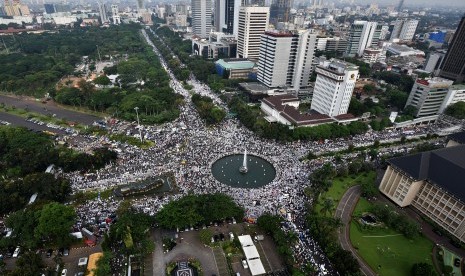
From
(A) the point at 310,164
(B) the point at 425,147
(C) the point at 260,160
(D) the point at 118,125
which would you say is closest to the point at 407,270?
(A) the point at 310,164

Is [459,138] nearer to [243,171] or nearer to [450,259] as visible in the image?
[450,259]

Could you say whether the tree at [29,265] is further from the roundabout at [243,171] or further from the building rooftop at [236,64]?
the building rooftop at [236,64]

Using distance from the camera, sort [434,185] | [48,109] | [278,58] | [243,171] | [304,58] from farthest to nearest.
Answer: [304,58] < [278,58] < [48,109] < [243,171] < [434,185]

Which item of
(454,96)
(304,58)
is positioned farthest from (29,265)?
(454,96)

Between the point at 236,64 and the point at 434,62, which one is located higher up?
the point at 434,62

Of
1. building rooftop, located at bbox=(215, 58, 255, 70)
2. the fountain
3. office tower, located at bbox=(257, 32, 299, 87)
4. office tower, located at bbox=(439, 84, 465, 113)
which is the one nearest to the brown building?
the fountain

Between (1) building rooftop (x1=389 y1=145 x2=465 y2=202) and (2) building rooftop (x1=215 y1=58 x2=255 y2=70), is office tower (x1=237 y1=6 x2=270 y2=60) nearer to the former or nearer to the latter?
(2) building rooftop (x1=215 y1=58 x2=255 y2=70)

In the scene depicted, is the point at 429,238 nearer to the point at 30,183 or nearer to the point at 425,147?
the point at 425,147
